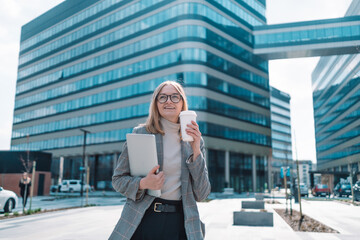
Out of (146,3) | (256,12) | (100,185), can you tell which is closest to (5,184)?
(100,185)

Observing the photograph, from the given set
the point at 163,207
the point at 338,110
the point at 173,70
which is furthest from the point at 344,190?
the point at 163,207

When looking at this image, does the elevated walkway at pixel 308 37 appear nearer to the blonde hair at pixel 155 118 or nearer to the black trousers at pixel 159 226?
the blonde hair at pixel 155 118

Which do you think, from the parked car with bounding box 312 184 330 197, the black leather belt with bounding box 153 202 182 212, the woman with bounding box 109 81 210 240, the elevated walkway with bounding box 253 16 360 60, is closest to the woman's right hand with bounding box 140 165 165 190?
the woman with bounding box 109 81 210 240

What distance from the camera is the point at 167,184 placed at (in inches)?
90.0

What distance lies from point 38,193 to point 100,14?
103 feet

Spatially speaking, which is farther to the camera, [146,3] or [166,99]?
[146,3]

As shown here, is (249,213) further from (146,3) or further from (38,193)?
(146,3)

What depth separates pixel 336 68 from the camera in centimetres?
6594

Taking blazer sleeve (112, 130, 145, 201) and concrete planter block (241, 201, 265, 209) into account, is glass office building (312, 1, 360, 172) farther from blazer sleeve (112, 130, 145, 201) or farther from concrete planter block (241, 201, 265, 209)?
blazer sleeve (112, 130, 145, 201)

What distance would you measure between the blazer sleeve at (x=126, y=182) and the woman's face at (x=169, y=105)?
398 millimetres

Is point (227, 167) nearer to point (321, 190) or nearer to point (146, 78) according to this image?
point (321, 190)

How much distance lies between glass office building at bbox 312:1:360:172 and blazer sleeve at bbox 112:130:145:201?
2007 inches

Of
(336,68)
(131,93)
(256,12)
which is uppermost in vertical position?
(256,12)

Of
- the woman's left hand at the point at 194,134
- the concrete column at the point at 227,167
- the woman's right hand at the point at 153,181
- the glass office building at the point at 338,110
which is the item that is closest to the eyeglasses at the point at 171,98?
the woman's left hand at the point at 194,134
